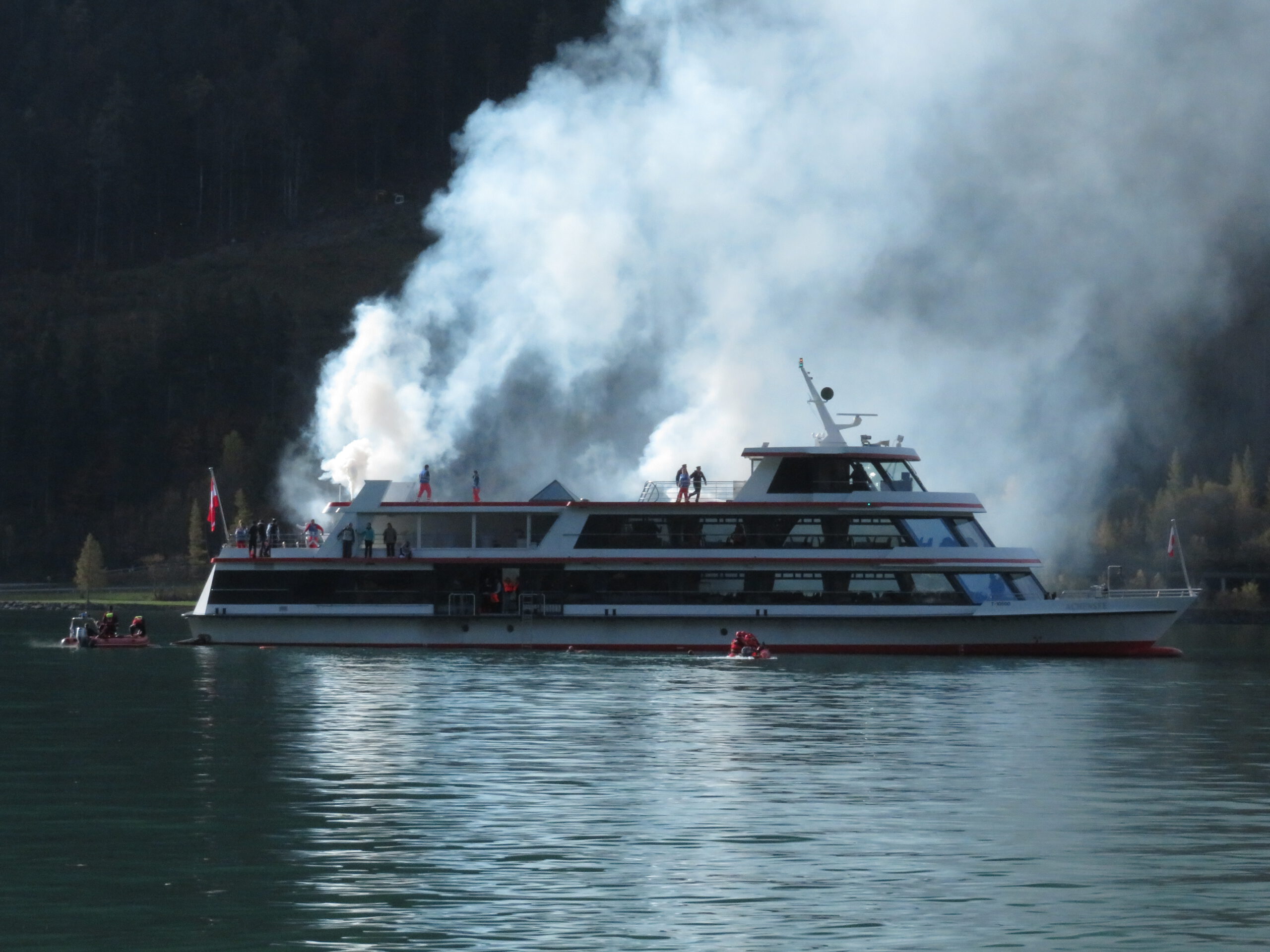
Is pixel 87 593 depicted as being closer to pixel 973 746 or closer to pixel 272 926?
pixel 973 746

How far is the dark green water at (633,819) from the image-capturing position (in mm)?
21266

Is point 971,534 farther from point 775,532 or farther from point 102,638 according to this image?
point 102,638

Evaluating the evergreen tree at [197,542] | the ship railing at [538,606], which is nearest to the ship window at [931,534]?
the ship railing at [538,606]

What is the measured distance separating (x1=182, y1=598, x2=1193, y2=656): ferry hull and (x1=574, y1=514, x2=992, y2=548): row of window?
2.66 metres

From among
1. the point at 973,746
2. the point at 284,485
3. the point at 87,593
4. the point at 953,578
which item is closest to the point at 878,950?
the point at 973,746

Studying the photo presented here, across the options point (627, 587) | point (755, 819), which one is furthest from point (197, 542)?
point (755, 819)

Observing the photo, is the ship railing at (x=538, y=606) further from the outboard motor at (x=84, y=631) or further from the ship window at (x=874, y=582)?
the outboard motor at (x=84, y=631)

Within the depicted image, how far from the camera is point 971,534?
223 ft

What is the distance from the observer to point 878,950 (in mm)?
20094

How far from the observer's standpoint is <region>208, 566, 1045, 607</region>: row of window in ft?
220

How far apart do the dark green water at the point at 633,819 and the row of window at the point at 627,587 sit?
1525cm

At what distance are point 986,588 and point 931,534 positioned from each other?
2.72 m

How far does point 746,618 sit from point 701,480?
571cm

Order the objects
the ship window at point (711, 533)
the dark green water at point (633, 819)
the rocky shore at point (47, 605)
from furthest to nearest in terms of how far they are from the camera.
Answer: the rocky shore at point (47, 605), the ship window at point (711, 533), the dark green water at point (633, 819)
